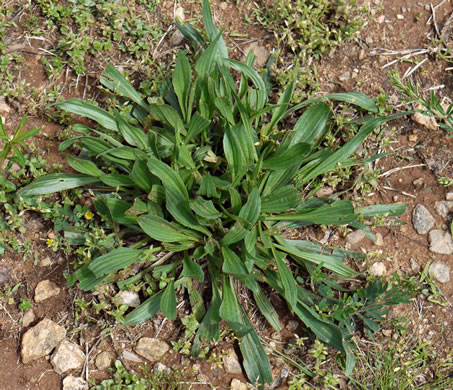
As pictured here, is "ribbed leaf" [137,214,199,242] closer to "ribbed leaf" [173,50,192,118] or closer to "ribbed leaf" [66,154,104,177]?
"ribbed leaf" [66,154,104,177]

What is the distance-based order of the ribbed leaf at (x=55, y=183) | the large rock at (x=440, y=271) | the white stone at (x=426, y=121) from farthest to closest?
the white stone at (x=426, y=121) < the large rock at (x=440, y=271) < the ribbed leaf at (x=55, y=183)

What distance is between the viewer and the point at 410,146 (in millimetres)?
3561

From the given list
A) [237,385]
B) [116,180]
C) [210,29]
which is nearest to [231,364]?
[237,385]

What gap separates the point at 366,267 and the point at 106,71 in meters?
2.02

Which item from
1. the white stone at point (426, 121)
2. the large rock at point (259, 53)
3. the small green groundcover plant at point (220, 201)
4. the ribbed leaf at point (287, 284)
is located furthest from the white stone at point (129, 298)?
the white stone at point (426, 121)

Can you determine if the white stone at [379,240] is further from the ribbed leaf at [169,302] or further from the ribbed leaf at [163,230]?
the ribbed leaf at [169,302]

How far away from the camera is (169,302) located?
2852 millimetres

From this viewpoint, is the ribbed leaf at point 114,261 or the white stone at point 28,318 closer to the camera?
the ribbed leaf at point 114,261

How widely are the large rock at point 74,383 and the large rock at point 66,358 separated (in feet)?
0.18

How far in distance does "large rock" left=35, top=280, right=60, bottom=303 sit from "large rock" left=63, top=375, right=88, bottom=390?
483 mm

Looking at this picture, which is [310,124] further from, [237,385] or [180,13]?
[237,385]

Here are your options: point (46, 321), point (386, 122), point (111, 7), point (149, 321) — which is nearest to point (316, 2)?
point (386, 122)

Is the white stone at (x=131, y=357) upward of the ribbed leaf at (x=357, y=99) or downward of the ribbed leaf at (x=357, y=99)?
downward

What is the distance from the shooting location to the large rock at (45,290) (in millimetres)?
3080
